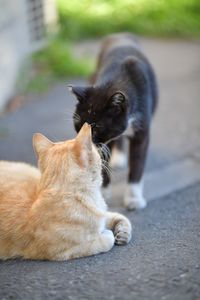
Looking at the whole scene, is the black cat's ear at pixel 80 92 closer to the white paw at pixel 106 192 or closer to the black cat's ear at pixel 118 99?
the black cat's ear at pixel 118 99

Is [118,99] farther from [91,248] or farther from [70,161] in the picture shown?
[91,248]

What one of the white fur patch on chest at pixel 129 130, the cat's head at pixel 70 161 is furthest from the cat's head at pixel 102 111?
the cat's head at pixel 70 161

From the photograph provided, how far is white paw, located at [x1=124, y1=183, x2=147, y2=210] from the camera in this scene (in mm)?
4020

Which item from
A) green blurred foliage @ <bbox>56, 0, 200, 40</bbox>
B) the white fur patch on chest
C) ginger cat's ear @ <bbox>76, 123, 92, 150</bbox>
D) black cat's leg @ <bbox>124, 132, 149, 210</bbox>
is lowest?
green blurred foliage @ <bbox>56, 0, 200, 40</bbox>

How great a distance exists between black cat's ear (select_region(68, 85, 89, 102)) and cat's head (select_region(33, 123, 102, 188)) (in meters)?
0.70

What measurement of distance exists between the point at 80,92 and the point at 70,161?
0.86 m

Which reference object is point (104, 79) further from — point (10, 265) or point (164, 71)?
point (164, 71)

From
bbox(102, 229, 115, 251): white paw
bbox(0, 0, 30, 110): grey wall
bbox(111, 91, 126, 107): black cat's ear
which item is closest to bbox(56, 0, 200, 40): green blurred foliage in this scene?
bbox(0, 0, 30, 110): grey wall

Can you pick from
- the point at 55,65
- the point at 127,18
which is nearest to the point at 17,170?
the point at 55,65

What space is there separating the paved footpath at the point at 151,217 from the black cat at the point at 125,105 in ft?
1.16

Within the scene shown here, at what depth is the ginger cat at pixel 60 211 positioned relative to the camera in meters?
2.91

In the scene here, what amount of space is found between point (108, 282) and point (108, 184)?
5.47ft

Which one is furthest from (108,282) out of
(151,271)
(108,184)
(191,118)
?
(191,118)

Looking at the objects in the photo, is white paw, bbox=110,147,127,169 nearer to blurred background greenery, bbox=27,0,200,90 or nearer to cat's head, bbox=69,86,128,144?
cat's head, bbox=69,86,128,144
